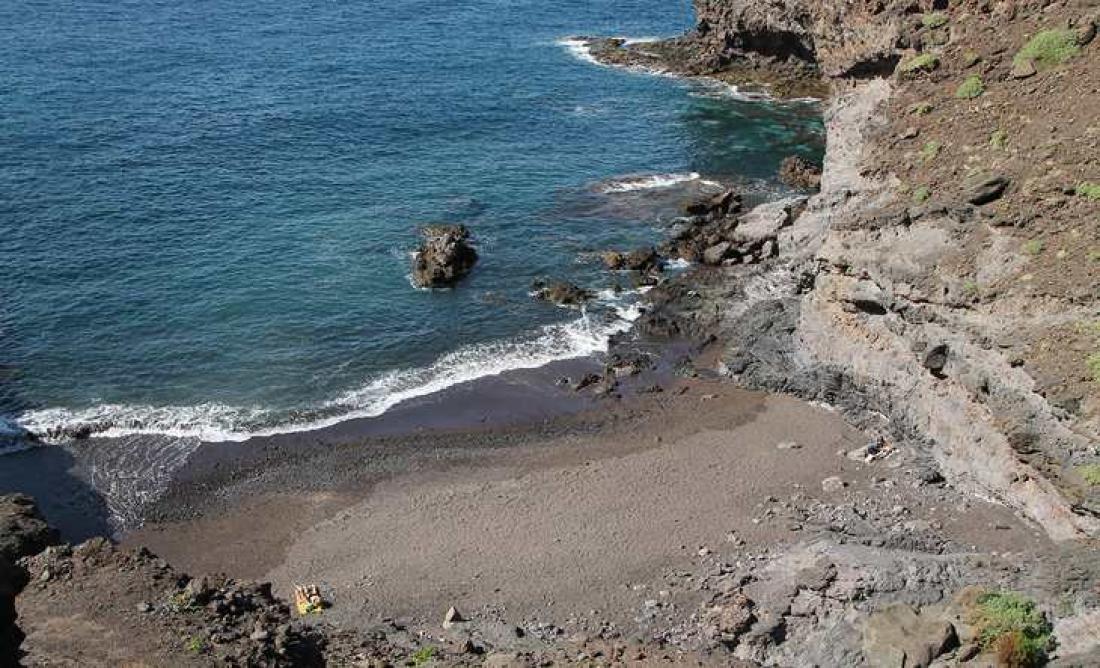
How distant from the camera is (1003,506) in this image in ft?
122

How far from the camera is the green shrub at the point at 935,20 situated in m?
48.2

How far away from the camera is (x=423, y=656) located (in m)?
32.6

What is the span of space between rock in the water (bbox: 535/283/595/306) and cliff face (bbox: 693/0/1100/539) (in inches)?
374

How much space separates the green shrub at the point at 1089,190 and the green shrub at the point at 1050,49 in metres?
7.91

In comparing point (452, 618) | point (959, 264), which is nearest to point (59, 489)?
point (452, 618)

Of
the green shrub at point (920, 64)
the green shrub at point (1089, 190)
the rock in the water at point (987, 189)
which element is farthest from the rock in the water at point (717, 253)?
the green shrub at point (1089, 190)

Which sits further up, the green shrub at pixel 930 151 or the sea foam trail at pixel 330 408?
the green shrub at pixel 930 151

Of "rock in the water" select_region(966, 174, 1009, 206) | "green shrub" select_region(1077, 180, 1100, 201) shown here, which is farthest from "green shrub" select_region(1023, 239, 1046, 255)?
"rock in the water" select_region(966, 174, 1009, 206)

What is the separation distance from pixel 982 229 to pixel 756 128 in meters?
48.5

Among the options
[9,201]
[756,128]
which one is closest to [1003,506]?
[756,128]

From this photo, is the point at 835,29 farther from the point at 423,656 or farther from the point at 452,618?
the point at 423,656

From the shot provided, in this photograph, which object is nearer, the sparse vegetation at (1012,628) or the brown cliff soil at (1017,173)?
the sparse vegetation at (1012,628)

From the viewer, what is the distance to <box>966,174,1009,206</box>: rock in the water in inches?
1561

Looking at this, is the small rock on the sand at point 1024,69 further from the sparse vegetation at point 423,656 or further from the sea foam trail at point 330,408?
the sparse vegetation at point 423,656
